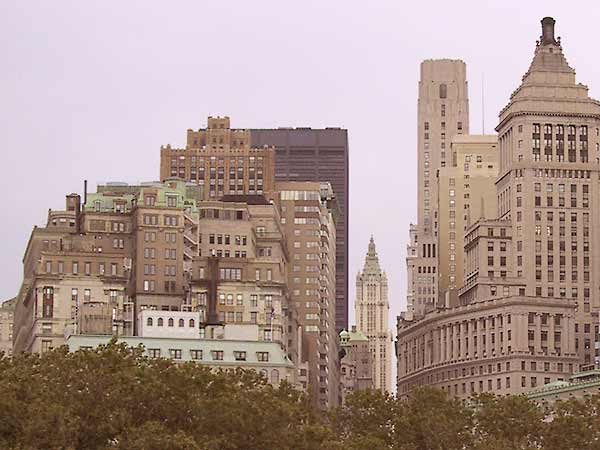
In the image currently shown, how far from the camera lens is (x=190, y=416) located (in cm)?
15325

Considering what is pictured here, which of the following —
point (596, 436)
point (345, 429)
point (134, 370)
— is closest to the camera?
point (134, 370)

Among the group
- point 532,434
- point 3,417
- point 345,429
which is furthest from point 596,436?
point 3,417

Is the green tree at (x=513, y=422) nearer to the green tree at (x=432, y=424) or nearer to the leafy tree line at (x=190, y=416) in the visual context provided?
the leafy tree line at (x=190, y=416)

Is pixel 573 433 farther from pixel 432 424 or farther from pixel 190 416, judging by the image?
pixel 190 416

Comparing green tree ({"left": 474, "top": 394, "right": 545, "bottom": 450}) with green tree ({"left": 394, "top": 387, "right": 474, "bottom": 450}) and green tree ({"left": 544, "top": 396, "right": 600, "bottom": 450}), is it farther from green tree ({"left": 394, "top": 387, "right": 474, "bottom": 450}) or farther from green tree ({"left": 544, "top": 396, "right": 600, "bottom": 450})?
green tree ({"left": 394, "top": 387, "right": 474, "bottom": 450})

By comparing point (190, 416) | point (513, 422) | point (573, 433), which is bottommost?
point (573, 433)

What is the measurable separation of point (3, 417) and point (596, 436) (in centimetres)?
5119

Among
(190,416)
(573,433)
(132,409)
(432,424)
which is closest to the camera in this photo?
(132,409)

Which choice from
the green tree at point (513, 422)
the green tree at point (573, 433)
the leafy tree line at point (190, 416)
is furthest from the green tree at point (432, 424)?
the green tree at point (573, 433)

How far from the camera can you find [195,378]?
15488 centimetres

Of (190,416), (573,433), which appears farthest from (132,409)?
(573,433)

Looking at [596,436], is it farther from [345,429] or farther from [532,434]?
[345,429]

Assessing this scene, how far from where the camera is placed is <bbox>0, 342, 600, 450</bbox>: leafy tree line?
479 ft

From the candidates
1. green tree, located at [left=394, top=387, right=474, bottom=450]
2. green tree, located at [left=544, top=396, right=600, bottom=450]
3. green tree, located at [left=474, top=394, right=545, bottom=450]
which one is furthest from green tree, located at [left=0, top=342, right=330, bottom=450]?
green tree, located at [left=544, top=396, right=600, bottom=450]
